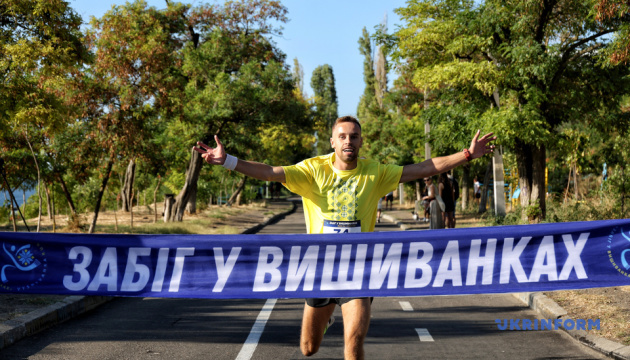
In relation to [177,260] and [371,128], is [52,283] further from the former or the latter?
[371,128]

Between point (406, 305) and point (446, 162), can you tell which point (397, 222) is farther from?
point (446, 162)

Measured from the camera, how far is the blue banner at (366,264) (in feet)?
19.0

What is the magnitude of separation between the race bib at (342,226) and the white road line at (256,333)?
6.33 ft

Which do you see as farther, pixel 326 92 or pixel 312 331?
pixel 326 92

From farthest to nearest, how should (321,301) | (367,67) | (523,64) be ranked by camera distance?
(367,67), (523,64), (321,301)

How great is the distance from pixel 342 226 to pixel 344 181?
1.31ft

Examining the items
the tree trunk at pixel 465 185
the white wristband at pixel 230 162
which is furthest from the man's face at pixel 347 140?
the tree trunk at pixel 465 185

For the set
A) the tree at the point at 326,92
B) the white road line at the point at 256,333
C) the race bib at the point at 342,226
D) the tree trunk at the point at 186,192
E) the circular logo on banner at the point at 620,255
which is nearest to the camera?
the race bib at the point at 342,226

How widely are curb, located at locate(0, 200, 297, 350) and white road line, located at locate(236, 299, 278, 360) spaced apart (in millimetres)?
2560

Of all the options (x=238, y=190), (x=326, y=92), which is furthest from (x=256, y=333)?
(x=326, y=92)

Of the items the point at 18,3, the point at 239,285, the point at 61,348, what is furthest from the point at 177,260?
the point at 18,3

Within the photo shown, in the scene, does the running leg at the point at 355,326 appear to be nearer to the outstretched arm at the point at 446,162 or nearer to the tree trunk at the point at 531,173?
the outstretched arm at the point at 446,162

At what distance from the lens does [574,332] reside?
24.8 ft

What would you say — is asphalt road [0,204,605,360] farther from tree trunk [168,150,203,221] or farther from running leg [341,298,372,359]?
tree trunk [168,150,203,221]
